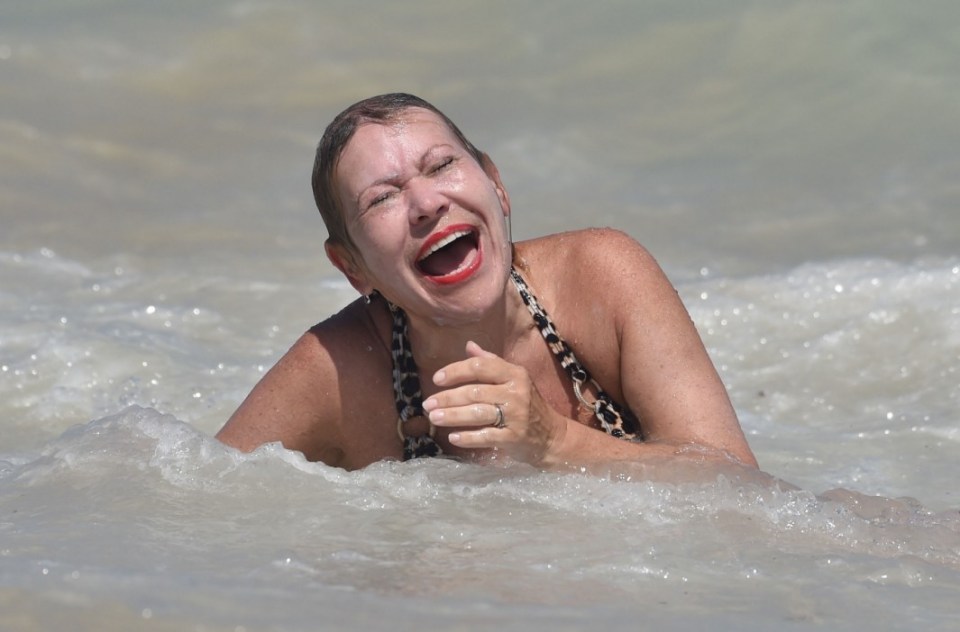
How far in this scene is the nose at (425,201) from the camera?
3750 millimetres

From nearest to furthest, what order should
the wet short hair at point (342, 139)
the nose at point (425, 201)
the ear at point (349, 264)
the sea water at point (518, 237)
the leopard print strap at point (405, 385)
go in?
the sea water at point (518, 237), the nose at point (425, 201), the wet short hair at point (342, 139), the ear at point (349, 264), the leopard print strap at point (405, 385)

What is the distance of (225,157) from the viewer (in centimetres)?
923

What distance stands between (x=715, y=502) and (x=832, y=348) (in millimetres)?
2826

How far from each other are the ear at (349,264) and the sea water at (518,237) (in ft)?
1.71

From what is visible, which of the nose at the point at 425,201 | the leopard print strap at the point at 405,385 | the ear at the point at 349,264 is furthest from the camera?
the leopard print strap at the point at 405,385

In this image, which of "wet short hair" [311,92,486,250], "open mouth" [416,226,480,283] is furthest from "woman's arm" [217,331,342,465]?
"open mouth" [416,226,480,283]

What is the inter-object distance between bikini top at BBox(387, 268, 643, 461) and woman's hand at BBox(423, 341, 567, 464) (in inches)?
23.6

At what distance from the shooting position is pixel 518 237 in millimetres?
8328

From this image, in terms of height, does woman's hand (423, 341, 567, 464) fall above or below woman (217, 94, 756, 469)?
below

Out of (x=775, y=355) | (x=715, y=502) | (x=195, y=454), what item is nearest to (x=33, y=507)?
(x=195, y=454)

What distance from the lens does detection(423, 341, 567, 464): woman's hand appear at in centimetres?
338

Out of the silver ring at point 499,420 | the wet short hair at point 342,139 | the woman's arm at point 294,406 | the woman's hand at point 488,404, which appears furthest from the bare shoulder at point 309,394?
the silver ring at point 499,420

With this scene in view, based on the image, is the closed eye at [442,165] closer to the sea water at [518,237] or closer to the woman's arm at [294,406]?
the woman's arm at [294,406]

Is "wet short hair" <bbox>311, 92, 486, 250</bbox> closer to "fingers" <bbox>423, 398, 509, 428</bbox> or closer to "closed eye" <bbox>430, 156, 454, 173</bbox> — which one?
"closed eye" <bbox>430, 156, 454, 173</bbox>
